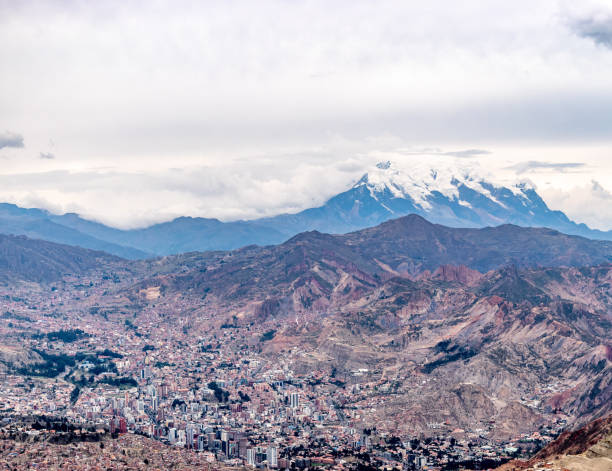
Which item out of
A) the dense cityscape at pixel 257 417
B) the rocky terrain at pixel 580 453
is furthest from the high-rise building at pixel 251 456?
the rocky terrain at pixel 580 453

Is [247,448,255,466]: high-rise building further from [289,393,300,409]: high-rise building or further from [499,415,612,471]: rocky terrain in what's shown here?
[499,415,612,471]: rocky terrain

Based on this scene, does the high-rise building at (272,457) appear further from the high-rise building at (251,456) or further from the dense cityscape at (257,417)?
the high-rise building at (251,456)

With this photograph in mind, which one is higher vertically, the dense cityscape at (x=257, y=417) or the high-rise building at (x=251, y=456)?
the high-rise building at (x=251, y=456)

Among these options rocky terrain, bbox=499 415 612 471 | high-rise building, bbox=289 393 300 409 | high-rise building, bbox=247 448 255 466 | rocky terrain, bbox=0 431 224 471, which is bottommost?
high-rise building, bbox=289 393 300 409

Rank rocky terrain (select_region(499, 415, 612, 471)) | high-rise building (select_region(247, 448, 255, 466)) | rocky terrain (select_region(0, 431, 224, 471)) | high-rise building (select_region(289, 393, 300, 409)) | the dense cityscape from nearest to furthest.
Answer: rocky terrain (select_region(499, 415, 612, 471)), rocky terrain (select_region(0, 431, 224, 471)), high-rise building (select_region(247, 448, 255, 466)), the dense cityscape, high-rise building (select_region(289, 393, 300, 409))

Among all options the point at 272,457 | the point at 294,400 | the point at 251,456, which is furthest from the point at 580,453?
the point at 294,400

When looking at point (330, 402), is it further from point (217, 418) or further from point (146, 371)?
point (146, 371)

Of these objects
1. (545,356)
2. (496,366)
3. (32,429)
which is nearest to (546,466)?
(32,429)

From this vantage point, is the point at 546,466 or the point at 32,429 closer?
the point at 546,466

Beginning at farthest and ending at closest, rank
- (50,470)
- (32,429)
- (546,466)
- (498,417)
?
(498,417), (32,429), (50,470), (546,466)

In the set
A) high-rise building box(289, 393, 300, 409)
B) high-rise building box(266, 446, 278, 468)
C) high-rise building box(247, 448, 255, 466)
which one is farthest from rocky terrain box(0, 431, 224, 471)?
Answer: high-rise building box(289, 393, 300, 409)

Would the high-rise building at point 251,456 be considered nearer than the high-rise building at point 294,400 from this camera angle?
Yes
